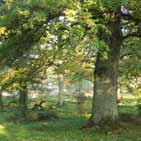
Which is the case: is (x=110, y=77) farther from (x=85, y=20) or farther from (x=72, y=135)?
(x=85, y=20)

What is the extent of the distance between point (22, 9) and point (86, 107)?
1928 centimetres

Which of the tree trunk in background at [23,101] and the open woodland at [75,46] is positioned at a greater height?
the open woodland at [75,46]

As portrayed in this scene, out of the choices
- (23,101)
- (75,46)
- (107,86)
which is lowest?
(23,101)

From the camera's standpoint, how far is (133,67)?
2388 centimetres

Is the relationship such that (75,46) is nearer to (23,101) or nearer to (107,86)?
(107,86)

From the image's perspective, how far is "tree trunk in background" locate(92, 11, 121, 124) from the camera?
21609 millimetres

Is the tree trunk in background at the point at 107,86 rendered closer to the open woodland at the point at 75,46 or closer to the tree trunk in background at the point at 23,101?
the open woodland at the point at 75,46

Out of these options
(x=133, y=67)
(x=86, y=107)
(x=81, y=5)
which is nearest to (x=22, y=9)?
(x=81, y=5)

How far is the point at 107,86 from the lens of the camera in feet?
71.8

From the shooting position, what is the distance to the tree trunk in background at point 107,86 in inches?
851

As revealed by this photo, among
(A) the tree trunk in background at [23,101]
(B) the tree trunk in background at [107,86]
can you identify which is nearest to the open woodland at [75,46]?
(B) the tree trunk in background at [107,86]

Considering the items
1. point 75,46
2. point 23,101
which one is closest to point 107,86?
A: point 75,46

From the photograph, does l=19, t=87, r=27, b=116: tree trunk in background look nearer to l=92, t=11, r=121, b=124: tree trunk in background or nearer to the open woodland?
the open woodland

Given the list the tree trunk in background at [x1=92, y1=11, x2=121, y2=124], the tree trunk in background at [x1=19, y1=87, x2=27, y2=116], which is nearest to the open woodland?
the tree trunk in background at [x1=92, y1=11, x2=121, y2=124]
